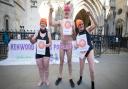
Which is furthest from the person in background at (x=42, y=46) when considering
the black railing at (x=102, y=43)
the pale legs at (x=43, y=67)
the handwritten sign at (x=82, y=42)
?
the black railing at (x=102, y=43)

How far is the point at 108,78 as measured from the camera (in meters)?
7.01

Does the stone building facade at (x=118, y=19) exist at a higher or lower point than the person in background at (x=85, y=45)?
higher

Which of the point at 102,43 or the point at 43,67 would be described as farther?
the point at 102,43

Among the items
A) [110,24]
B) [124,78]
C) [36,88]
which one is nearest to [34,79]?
[36,88]

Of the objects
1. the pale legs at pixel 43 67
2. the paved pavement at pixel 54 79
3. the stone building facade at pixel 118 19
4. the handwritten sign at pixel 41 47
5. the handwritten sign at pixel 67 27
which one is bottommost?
the paved pavement at pixel 54 79

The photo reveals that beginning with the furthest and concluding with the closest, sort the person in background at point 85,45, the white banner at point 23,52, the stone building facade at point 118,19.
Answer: the stone building facade at point 118,19
the white banner at point 23,52
the person in background at point 85,45

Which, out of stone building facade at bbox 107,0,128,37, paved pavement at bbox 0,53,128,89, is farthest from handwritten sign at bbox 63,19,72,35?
stone building facade at bbox 107,0,128,37

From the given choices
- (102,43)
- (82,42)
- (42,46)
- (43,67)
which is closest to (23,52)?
(43,67)

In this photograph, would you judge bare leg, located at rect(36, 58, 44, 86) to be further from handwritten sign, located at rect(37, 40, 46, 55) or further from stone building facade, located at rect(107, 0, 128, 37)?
stone building facade, located at rect(107, 0, 128, 37)

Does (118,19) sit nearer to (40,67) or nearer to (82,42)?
(82,42)

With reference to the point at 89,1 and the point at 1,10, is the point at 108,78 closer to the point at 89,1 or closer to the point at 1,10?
the point at 1,10

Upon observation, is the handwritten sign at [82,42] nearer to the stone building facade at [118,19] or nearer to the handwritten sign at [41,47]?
the handwritten sign at [41,47]

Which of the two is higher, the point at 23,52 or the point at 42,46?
the point at 42,46

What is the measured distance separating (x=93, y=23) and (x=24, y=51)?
4793mm
